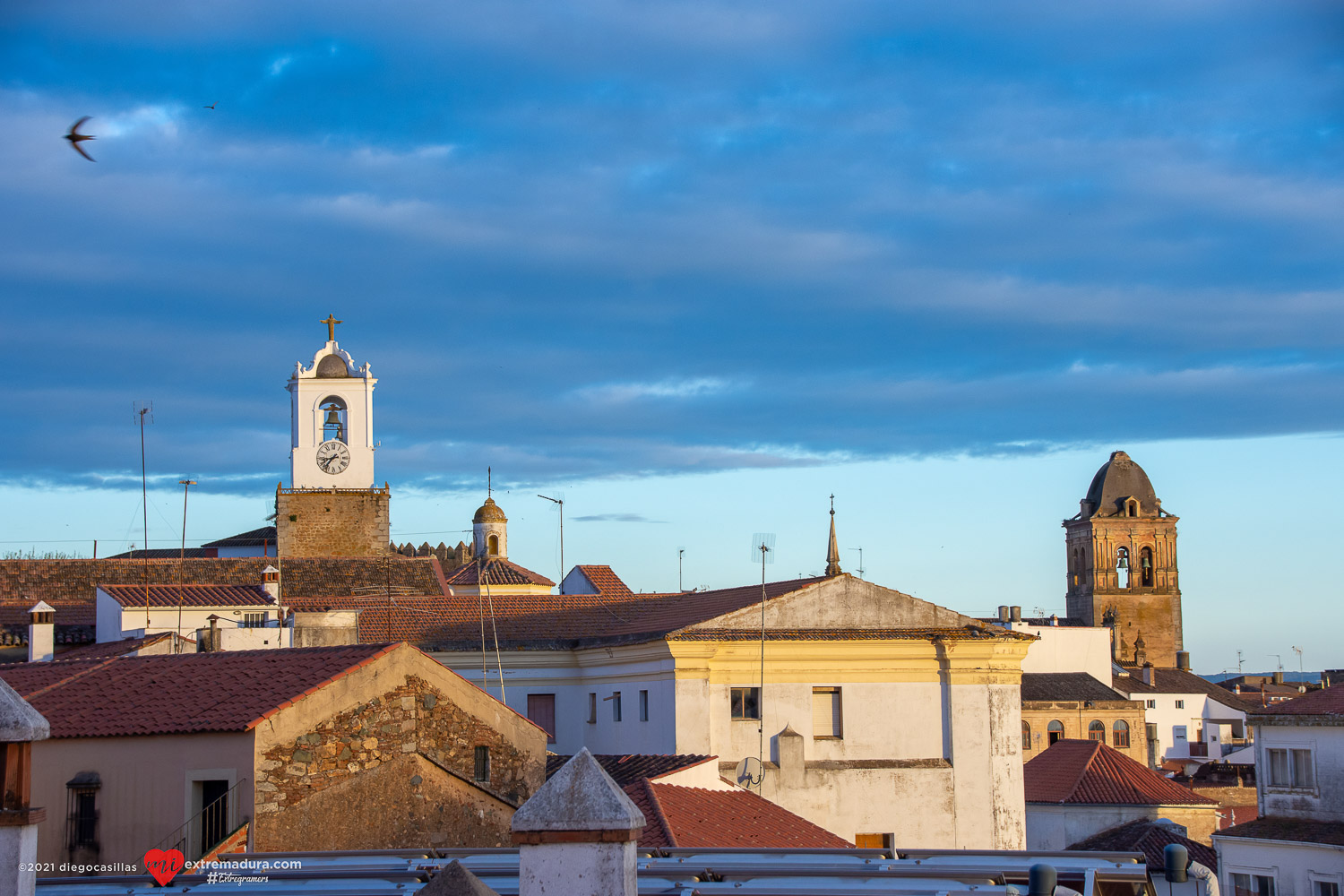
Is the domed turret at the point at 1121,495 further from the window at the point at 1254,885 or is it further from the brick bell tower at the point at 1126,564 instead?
the window at the point at 1254,885

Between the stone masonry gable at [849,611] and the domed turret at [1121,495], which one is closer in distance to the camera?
the stone masonry gable at [849,611]

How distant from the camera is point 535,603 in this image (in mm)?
40500

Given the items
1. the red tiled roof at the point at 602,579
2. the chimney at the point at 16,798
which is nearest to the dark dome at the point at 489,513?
the red tiled roof at the point at 602,579

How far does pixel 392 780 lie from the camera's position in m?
18.3

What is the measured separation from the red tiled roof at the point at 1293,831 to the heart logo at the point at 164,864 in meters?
26.9

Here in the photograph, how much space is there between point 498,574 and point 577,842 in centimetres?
4936

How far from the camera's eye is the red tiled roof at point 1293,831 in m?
34.4

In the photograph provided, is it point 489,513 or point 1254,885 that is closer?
point 1254,885

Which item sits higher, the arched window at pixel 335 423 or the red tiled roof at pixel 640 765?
the arched window at pixel 335 423

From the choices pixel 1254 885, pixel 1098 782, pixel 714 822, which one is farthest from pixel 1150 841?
pixel 714 822

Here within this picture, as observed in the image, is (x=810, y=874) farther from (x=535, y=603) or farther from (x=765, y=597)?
(x=535, y=603)

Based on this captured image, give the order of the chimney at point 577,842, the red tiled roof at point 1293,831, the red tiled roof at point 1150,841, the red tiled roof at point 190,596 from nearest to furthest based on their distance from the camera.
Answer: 1. the chimney at point 577,842
2. the red tiled roof at point 1293,831
3. the red tiled roof at point 1150,841
4. the red tiled roof at point 190,596

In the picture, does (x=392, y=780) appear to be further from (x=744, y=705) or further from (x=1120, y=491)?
(x=1120, y=491)

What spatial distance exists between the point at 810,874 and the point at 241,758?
813 cm
